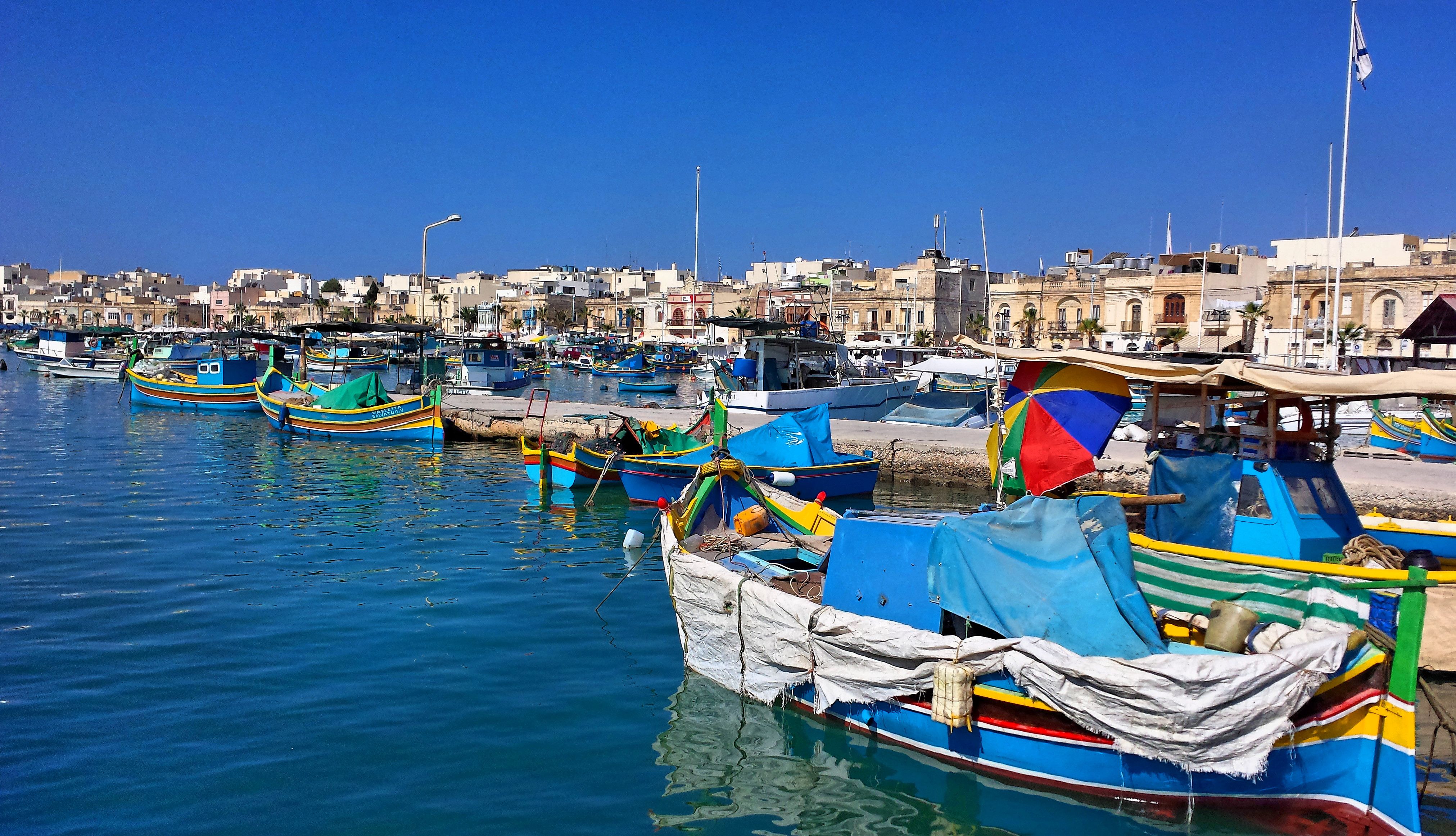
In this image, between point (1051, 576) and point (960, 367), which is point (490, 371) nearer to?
point (960, 367)

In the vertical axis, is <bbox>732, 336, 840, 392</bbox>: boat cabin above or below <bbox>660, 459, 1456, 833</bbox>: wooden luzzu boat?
above

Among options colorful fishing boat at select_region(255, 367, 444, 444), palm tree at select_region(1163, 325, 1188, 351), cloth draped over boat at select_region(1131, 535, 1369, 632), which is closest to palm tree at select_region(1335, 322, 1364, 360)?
palm tree at select_region(1163, 325, 1188, 351)

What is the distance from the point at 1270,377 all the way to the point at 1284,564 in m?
2.17

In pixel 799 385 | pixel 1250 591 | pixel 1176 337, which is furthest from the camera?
pixel 799 385

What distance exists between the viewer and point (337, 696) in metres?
10.0

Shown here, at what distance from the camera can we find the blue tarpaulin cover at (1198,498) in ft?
30.8

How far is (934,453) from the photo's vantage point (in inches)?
1010

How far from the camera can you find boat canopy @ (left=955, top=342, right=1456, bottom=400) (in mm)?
8867

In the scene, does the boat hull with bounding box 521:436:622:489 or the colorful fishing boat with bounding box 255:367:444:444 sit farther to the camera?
the colorful fishing boat with bounding box 255:367:444:444

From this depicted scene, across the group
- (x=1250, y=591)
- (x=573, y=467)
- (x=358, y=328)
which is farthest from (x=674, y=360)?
(x=1250, y=591)

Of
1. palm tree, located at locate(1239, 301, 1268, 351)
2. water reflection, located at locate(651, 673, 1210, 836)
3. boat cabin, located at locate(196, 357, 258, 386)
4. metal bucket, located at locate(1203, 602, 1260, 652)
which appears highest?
palm tree, located at locate(1239, 301, 1268, 351)

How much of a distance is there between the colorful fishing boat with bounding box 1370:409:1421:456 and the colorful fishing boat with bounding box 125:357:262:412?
4102 centimetres

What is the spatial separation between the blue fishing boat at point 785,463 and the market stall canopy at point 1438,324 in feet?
58.3

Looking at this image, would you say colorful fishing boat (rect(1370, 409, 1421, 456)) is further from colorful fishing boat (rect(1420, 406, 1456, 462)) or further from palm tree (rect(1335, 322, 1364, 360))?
palm tree (rect(1335, 322, 1364, 360))
